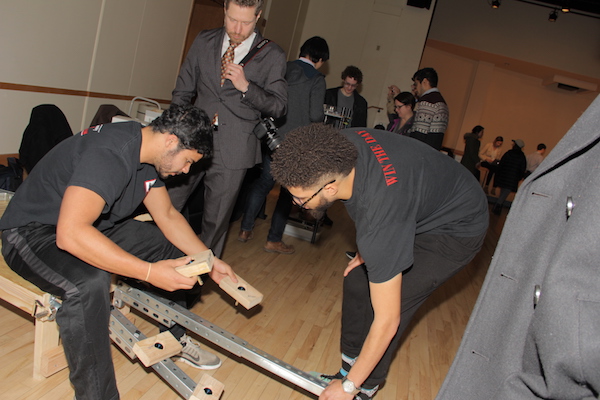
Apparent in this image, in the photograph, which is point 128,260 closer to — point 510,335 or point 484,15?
point 510,335

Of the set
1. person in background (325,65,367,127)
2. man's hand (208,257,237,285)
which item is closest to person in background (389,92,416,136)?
person in background (325,65,367,127)

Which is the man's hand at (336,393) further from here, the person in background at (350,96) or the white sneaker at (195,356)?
the person in background at (350,96)

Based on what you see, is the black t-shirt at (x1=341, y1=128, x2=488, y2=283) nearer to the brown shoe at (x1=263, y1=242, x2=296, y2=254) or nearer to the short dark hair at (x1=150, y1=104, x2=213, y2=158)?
the short dark hair at (x1=150, y1=104, x2=213, y2=158)

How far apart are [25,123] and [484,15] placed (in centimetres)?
979

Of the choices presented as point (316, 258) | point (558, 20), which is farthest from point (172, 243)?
point (558, 20)

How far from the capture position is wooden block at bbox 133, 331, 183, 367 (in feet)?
5.38

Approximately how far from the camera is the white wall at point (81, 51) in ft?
9.84

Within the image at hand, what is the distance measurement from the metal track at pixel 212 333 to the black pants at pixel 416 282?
256 millimetres

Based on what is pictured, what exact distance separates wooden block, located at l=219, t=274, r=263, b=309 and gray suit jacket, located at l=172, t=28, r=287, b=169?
813 millimetres

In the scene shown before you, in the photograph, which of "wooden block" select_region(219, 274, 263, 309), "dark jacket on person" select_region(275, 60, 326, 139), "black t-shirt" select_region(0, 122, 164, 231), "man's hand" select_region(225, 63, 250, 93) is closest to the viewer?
"black t-shirt" select_region(0, 122, 164, 231)

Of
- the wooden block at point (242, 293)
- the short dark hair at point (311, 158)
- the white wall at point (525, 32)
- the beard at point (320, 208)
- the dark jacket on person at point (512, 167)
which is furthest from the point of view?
the white wall at point (525, 32)

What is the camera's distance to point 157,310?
192 centimetres

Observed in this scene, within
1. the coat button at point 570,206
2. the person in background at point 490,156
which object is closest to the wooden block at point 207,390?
the coat button at point 570,206

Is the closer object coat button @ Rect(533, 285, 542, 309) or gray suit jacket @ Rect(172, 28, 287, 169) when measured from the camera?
coat button @ Rect(533, 285, 542, 309)
